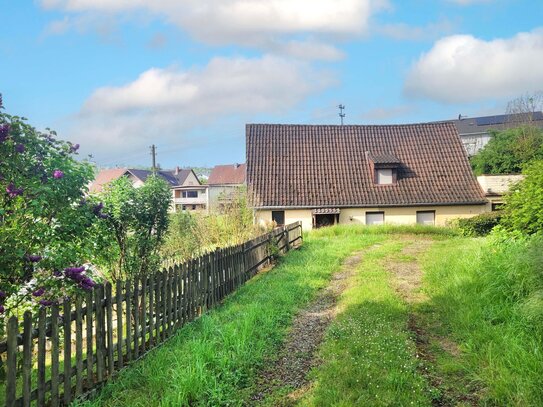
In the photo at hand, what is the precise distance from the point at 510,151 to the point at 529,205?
2592 cm

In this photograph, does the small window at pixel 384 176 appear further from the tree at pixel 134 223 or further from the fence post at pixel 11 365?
the fence post at pixel 11 365

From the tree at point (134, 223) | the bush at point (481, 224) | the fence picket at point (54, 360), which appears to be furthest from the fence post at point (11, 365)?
the bush at point (481, 224)

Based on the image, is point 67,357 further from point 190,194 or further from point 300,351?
point 190,194

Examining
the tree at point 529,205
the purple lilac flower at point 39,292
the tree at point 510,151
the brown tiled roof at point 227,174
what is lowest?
the purple lilac flower at point 39,292

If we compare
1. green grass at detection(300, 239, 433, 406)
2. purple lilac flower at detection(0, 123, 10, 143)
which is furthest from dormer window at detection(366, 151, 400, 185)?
purple lilac flower at detection(0, 123, 10, 143)

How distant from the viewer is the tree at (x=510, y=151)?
30.6m

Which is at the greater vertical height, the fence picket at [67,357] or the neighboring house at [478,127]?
the neighboring house at [478,127]

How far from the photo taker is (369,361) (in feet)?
17.0

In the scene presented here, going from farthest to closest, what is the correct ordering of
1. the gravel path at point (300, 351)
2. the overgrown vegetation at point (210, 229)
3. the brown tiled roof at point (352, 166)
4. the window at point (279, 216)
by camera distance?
the brown tiled roof at point (352, 166) < the window at point (279, 216) < the overgrown vegetation at point (210, 229) < the gravel path at point (300, 351)

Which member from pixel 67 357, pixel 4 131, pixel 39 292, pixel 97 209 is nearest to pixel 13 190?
pixel 4 131

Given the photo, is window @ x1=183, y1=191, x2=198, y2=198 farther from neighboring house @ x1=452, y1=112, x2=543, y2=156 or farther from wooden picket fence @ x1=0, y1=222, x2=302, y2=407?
wooden picket fence @ x1=0, y1=222, x2=302, y2=407

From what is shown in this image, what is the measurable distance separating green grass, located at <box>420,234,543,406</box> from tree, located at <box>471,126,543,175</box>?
25.4m

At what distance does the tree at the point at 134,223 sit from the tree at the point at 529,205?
23.9 ft

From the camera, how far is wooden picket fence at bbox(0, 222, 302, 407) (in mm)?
4109
